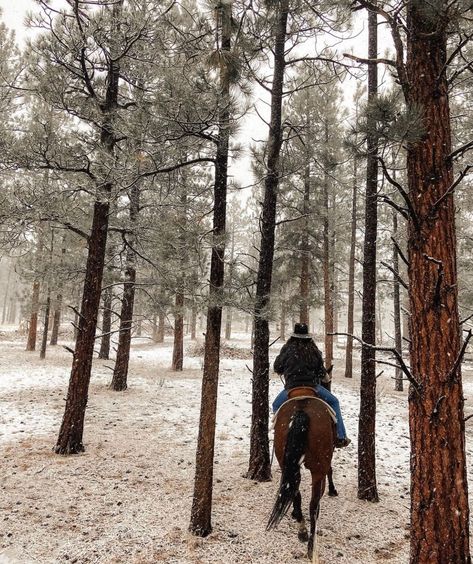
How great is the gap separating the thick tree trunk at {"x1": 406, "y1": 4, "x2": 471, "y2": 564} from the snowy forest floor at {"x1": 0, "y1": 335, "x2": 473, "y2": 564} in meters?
2.24

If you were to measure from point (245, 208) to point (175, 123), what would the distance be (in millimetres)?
30775

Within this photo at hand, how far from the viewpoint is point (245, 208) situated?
117 ft

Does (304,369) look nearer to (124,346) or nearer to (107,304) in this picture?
(124,346)

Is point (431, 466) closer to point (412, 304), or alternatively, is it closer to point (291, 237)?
point (412, 304)

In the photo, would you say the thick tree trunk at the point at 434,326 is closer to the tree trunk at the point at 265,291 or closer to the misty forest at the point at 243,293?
the misty forest at the point at 243,293

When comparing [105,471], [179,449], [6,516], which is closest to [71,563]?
[6,516]

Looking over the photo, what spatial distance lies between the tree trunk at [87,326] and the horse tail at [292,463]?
14.5ft

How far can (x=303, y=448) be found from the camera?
4789 mm

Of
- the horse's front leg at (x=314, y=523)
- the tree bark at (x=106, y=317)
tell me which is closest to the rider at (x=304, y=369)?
the horse's front leg at (x=314, y=523)

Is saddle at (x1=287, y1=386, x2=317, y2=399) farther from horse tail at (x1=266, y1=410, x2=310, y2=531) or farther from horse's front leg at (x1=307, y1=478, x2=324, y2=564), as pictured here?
horse's front leg at (x1=307, y1=478, x2=324, y2=564)

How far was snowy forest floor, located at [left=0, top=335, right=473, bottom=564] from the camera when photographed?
173 inches

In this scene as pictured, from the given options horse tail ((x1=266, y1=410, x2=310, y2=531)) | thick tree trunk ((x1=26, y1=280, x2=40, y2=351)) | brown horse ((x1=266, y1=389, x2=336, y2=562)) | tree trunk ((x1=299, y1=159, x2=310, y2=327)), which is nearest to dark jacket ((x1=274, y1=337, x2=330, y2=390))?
brown horse ((x1=266, y1=389, x2=336, y2=562))

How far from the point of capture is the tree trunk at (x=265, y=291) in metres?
6.36

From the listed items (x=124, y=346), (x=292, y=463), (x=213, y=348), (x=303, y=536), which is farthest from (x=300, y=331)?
(x=124, y=346)
